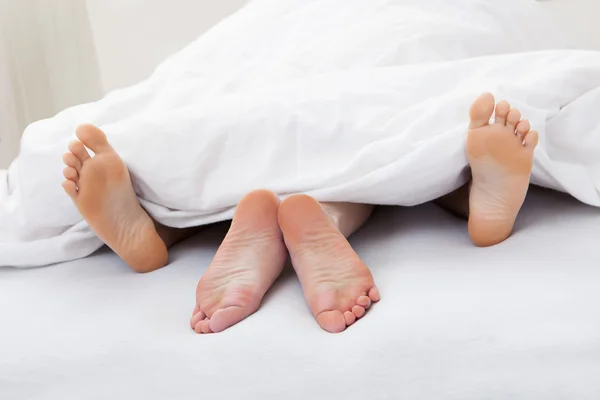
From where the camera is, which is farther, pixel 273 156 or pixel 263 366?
pixel 273 156

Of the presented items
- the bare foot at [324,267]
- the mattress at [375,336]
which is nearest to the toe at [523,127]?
the mattress at [375,336]

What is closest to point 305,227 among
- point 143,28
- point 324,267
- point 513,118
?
point 324,267

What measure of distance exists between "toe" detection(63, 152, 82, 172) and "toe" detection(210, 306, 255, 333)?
274mm

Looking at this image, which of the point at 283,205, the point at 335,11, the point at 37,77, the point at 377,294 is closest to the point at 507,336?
the point at 377,294

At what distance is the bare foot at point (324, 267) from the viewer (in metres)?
0.58

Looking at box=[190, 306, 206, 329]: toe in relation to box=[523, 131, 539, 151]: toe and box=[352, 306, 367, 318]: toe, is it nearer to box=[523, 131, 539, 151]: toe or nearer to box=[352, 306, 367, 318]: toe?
box=[352, 306, 367, 318]: toe

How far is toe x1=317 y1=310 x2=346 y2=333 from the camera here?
56 centimetres

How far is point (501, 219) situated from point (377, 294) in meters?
0.19

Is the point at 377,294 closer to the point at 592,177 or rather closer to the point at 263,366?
the point at 263,366

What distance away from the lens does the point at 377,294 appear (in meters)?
0.60

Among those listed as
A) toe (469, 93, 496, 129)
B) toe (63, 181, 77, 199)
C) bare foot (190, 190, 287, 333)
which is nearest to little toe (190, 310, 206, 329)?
bare foot (190, 190, 287, 333)

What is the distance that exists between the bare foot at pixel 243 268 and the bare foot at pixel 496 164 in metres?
0.23

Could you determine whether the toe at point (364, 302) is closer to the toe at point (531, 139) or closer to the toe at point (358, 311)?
the toe at point (358, 311)

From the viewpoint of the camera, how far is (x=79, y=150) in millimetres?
728
